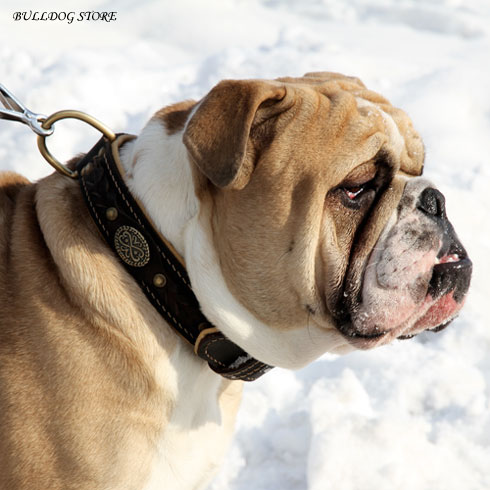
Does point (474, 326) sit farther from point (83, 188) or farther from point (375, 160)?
point (83, 188)

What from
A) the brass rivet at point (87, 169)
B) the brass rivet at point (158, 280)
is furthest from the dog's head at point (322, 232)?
the brass rivet at point (87, 169)

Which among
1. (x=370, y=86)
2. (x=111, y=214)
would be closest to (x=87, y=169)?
(x=111, y=214)

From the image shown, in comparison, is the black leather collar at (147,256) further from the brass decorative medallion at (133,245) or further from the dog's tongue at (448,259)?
the dog's tongue at (448,259)

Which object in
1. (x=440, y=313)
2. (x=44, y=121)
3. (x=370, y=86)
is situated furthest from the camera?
(x=370, y=86)

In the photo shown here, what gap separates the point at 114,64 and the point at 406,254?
5240mm

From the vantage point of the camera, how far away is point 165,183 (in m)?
2.55

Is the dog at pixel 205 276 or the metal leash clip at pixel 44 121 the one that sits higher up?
the metal leash clip at pixel 44 121

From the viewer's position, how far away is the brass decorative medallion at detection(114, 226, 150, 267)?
2.49 meters

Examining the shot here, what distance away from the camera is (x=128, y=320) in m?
2.49

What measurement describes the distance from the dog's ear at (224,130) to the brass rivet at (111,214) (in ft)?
1.23

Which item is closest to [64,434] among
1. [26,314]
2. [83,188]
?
[26,314]

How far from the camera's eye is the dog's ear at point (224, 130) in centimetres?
228

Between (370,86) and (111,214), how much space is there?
4953 mm

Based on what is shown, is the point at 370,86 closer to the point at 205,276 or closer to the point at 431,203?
the point at 431,203
